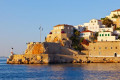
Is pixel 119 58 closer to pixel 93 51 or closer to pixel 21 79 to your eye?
pixel 93 51

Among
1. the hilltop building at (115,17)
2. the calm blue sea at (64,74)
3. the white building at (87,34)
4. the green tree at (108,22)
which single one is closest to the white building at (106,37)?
the white building at (87,34)

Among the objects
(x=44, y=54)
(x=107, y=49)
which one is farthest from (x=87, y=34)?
(x=44, y=54)

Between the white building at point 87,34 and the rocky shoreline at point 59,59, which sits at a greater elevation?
the white building at point 87,34

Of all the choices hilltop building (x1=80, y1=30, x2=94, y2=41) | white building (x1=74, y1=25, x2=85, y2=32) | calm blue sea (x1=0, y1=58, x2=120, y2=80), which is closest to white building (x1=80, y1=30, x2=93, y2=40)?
hilltop building (x1=80, y1=30, x2=94, y2=41)

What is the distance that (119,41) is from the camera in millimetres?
59406

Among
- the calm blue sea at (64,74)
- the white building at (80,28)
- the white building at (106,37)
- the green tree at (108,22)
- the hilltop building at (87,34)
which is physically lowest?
the calm blue sea at (64,74)

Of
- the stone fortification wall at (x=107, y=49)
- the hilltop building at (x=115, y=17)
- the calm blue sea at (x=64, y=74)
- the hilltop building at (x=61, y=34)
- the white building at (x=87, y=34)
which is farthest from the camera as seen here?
the hilltop building at (x=115, y=17)

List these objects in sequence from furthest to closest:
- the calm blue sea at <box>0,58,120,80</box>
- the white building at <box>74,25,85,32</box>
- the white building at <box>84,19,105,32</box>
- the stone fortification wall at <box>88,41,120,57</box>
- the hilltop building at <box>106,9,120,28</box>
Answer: the hilltop building at <box>106,9,120,28</box>, the white building at <box>74,25,85,32</box>, the white building at <box>84,19,105,32</box>, the stone fortification wall at <box>88,41,120,57</box>, the calm blue sea at <box>0,58,120,80</box>

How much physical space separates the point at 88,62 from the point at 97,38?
27.6 feet

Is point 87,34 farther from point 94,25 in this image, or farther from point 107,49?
point 107,49

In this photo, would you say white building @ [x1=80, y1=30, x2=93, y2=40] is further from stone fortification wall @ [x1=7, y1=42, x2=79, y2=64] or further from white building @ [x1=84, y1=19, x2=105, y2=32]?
stone fortification wall @ [x1=7, y1=42, x2=79, y2=64]

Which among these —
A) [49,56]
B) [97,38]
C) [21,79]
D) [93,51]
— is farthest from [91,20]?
[21,79]

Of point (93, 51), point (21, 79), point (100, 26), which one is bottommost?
point (21, 79)

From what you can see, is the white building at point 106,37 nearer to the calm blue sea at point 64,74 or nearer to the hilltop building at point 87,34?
the hilltop building at point 87,34
